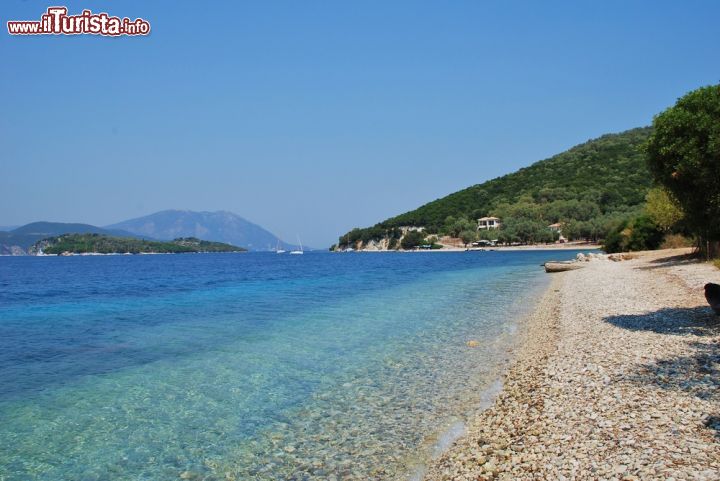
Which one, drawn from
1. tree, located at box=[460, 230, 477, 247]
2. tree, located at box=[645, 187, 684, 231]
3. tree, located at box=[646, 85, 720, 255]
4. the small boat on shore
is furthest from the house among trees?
tree, located at box=[646, 85, 720, 255]

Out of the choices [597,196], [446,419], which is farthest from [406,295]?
[597,196]

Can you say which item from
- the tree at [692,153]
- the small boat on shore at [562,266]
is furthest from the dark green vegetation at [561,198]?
the tree at [692,153]

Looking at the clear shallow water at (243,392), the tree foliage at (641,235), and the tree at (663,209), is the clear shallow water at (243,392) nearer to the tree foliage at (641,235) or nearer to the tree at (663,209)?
the tree at (663,209)

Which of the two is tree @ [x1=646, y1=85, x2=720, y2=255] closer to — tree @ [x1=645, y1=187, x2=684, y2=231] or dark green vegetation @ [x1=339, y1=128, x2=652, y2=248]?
tree @ [x1=645, y1=187, x2=684, y2=231]

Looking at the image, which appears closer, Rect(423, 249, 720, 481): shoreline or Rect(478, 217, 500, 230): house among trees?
Rect(423, 249, 720, 481): shoreline

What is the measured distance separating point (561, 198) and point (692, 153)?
14430 centimetres

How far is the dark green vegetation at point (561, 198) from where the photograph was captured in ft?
420

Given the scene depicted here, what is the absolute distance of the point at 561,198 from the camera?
147 m

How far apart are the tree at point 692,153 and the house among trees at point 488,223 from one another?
140 metres

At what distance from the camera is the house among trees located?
154 m

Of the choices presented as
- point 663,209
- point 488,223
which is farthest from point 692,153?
point 488,223

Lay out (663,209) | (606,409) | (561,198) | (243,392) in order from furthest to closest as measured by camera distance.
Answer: (561,198) → (663,209) → (243,392) → (606,409)

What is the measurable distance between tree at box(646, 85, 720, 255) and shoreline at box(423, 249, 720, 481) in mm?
3617

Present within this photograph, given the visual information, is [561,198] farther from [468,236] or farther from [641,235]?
[641,235]
